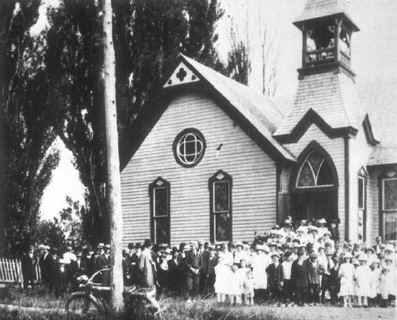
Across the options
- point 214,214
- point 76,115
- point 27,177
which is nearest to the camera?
point 214,214

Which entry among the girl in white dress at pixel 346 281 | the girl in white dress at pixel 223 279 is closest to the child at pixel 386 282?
the girl in white dress at pixel 346 281

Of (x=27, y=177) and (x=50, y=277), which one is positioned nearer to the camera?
(x=50, y=277)

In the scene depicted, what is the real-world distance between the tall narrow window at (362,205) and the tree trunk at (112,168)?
8.82m

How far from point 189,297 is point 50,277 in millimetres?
5186

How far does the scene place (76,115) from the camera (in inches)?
976

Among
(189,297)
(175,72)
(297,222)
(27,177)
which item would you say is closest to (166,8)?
(175,72)

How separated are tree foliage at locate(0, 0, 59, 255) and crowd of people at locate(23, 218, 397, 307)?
151 inches

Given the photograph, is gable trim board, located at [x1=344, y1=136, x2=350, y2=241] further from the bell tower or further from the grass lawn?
the grass lawn

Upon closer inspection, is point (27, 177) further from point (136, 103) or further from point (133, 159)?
point (136, 103)

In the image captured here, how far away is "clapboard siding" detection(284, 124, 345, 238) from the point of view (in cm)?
1857

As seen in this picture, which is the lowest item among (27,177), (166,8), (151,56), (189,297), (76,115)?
(189,297)

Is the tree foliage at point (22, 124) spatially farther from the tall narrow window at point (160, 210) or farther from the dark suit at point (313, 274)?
the dark suit at point (313, 274)

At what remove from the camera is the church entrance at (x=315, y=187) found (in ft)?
62.5

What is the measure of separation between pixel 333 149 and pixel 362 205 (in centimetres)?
187
